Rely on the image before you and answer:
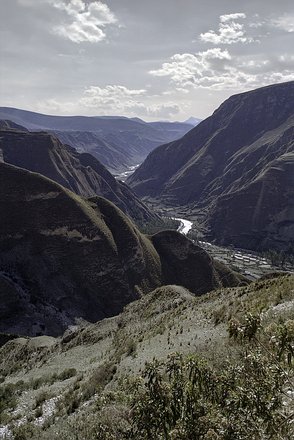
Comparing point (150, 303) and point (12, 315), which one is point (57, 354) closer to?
point (150, 303)

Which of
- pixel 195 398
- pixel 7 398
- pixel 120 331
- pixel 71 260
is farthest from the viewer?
pixel 71 260

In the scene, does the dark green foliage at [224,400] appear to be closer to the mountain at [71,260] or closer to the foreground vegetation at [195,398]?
the foreground vegetation at [195,398]

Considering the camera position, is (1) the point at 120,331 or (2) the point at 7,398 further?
(1) the point at 120,331

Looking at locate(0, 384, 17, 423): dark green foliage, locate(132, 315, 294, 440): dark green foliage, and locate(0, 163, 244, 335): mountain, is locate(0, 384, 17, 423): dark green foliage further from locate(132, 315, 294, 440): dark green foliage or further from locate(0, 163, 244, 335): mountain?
locate(0, 163, 244, 335): mountain

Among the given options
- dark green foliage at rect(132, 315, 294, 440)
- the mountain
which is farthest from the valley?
the mountain

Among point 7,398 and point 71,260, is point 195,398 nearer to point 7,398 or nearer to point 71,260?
point 7,398

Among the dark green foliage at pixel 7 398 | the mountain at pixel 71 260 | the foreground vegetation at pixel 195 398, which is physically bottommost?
the mountain at pixel 71 260

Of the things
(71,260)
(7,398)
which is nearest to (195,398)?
(7,398)

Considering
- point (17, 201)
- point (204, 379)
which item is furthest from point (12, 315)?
point (204, 379)

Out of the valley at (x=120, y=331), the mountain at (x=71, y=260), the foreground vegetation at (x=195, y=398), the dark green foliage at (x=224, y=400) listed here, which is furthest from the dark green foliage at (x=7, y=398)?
the mountain at (x=71, y=260)
